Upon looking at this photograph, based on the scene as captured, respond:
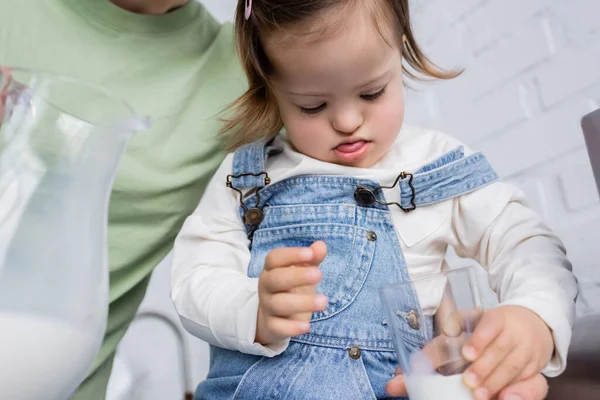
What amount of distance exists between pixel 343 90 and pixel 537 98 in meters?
0.58

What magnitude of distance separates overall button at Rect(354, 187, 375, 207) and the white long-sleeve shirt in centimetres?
2

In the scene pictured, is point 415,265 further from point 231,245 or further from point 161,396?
point 161,396

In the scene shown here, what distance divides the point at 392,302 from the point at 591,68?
715 mm

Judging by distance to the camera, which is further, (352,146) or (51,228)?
(352,146)

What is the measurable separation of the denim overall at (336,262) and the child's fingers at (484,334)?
17 centimetres

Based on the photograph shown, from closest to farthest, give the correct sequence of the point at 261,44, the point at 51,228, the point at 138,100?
the point at 51,228
the point at 261,44
the point at 138,100

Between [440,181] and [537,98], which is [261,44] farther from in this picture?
[537,98]

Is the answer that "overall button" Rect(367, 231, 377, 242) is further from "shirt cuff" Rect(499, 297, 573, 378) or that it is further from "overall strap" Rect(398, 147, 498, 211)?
"shirt cuff" Rect(499, 297, 573, 378)

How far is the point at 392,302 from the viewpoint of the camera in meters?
0.44

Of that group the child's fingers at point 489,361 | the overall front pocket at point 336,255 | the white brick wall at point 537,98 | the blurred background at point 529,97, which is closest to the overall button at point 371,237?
the overall front pocket at point 336,255

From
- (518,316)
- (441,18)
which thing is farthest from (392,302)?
(441,18)

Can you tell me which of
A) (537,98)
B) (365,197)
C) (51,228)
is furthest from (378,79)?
(537,98)

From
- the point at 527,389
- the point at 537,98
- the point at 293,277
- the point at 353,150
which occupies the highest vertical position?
the point at 537,98

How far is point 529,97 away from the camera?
1.09 meters
